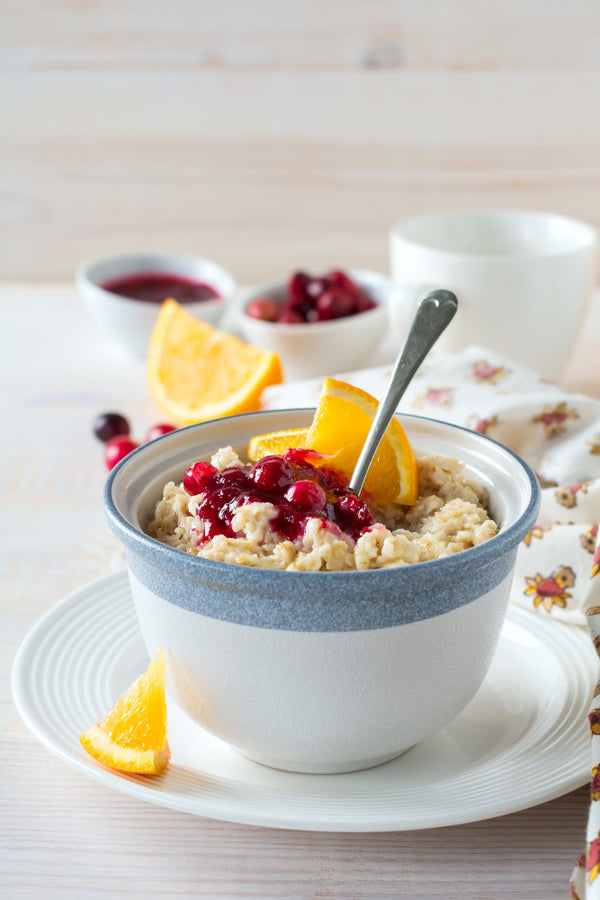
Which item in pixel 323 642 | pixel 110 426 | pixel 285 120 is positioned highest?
Answer: pixel 323 642

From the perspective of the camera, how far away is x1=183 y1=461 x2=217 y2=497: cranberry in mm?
918

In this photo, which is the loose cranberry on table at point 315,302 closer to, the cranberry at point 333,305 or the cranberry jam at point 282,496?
the cranberry at point 333,305

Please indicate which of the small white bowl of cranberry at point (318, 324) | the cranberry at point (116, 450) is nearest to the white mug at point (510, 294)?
the small white bowl of cranberry at point (318, 324)

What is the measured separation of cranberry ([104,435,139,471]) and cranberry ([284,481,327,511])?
0.71 meters

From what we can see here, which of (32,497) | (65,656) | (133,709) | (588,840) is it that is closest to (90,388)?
(32,497)

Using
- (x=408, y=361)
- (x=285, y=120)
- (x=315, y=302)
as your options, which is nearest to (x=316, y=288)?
(x=315, y=302)

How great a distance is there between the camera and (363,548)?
81cm

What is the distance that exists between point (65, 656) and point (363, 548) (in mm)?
360

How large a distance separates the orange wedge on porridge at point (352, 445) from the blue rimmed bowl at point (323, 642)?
0.12m

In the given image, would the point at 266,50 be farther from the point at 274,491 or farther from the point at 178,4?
the point at 274,491

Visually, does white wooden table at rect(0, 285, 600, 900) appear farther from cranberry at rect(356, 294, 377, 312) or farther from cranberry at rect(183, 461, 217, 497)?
cranberry at rect(356, 294, 377, 312)

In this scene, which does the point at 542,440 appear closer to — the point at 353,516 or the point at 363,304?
the point at 353,516

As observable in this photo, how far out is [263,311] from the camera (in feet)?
6.49

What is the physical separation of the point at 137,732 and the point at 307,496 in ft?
0.79
